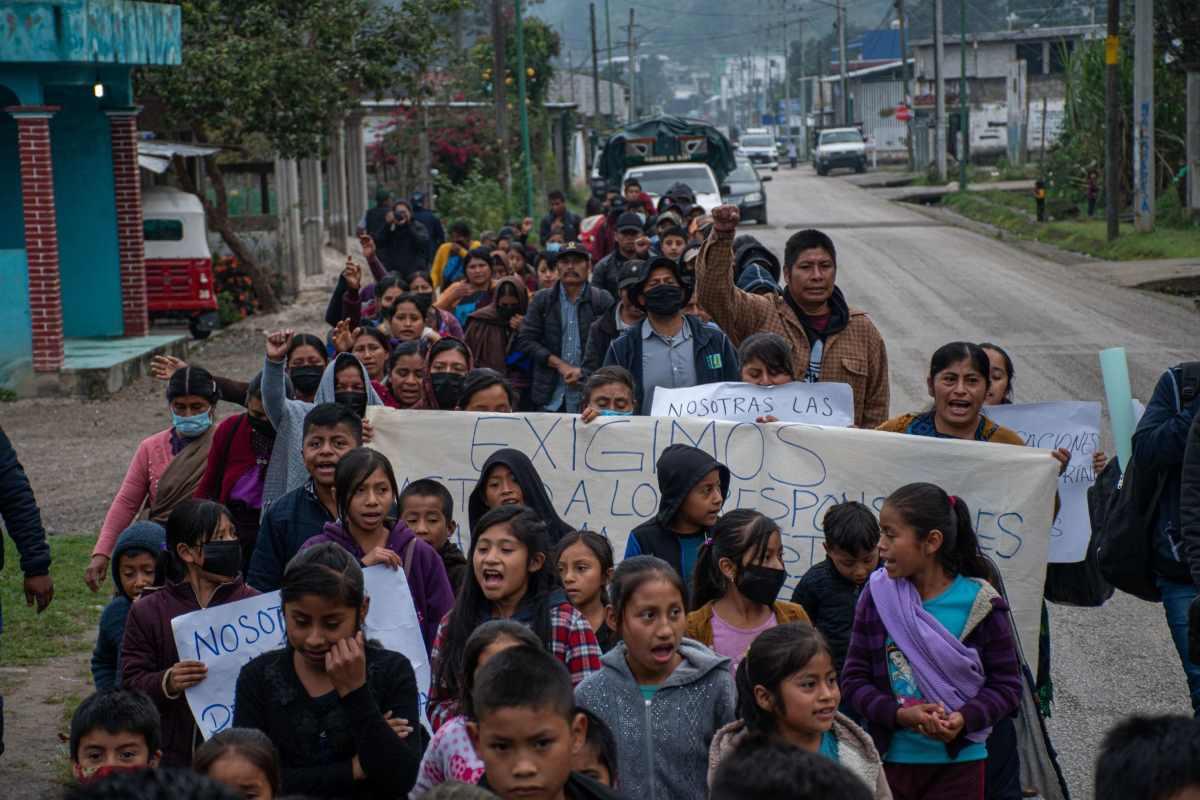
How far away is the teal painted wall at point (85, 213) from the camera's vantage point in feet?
69.2

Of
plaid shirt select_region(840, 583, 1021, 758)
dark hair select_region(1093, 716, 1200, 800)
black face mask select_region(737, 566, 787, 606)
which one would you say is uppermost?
dark hair select_region(1093, 716, 1200, 800)

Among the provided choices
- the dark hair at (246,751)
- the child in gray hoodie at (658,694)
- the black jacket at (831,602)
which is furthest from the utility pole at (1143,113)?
the dark hair at (246,751)

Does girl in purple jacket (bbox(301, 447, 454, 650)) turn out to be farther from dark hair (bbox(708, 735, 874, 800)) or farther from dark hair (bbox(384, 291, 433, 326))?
dark hair (bbox(384, 291, 433, 326))

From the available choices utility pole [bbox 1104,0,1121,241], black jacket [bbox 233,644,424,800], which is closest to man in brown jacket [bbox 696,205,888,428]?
black jacket [bbox 233,644,424,800]

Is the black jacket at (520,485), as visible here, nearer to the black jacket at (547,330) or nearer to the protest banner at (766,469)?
the protest banner at (766,469)

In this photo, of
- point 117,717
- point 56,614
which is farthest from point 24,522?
point 56,614

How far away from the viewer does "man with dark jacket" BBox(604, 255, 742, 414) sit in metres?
8.59

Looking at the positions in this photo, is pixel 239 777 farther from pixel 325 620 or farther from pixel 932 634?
pixel 932 634

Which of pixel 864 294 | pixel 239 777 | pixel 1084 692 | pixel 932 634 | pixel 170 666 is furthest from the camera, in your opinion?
pixel 864 294

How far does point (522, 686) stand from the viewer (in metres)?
3.53

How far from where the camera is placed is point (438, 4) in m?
26.9

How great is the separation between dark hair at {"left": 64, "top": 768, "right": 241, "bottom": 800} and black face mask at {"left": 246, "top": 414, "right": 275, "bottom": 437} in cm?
483

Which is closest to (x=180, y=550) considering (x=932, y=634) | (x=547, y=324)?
(x=932, y=634)

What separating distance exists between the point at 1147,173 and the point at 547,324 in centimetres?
2275
